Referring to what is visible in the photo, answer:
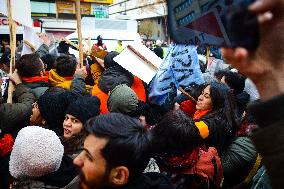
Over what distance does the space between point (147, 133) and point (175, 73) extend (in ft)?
5.63

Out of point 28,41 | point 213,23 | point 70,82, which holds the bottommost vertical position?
point 70,82

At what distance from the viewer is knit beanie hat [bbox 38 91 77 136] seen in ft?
9.66

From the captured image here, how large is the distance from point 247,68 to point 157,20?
150ft

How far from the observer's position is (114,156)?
1.67m

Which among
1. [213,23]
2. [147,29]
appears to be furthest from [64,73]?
[147,29]

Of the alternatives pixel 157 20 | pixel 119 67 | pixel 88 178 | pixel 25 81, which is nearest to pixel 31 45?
pixel 25 81

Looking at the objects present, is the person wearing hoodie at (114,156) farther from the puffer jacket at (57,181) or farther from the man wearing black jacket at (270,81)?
the man wearing black jacket at (270,81)

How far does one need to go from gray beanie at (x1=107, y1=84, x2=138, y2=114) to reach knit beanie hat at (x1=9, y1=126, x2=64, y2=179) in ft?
3.01

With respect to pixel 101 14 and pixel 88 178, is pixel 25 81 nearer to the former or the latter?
pixel 88 178

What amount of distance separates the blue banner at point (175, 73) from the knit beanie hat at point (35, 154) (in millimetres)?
1674

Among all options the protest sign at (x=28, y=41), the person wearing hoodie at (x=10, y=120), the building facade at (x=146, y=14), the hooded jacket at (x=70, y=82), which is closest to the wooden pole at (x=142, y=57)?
the hooded jacket at (x=70, y=82)

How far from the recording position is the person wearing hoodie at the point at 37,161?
1.95 metres

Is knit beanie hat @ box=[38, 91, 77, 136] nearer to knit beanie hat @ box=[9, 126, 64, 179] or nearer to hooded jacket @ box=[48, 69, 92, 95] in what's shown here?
hooded jacket @ box=[48, 69, 92, 95]

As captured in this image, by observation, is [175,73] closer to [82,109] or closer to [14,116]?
[82,109]
